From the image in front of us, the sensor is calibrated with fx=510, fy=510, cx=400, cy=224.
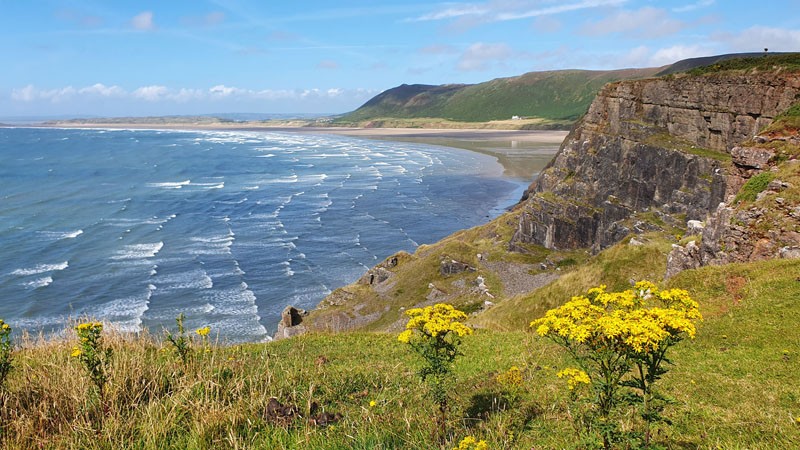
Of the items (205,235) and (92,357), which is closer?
(92,357)

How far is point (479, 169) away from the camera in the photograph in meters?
181

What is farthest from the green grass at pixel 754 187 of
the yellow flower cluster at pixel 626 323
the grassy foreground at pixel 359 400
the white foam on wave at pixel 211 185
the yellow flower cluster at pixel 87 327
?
the white foam on wave at pixel 211 185

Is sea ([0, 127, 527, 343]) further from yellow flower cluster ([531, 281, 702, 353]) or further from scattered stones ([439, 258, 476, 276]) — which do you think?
yellow flower cluster ([531, 281, 702, 353])

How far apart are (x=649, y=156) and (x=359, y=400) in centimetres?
7364

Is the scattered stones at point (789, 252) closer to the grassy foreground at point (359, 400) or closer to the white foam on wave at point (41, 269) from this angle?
the grassy foreground at point (359, 400)

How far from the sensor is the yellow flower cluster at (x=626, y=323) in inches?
306

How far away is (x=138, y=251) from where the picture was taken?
277 feet

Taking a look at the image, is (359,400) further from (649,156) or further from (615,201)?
A: (615,201)

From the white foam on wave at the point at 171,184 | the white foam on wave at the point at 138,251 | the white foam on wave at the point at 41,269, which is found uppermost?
the white foam on wave at the point at 171,184

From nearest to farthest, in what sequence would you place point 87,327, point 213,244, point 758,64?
point 87,327 → point 758,64 → point 213,244

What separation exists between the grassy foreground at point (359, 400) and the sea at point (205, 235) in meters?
13.9

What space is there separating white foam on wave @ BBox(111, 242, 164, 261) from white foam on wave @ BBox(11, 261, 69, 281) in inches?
269

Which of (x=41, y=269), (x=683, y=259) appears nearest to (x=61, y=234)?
(x=41, y=269)

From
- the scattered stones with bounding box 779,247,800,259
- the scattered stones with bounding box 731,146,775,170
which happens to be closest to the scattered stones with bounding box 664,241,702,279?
the scattered stones with bounding box 779,247,800,259
